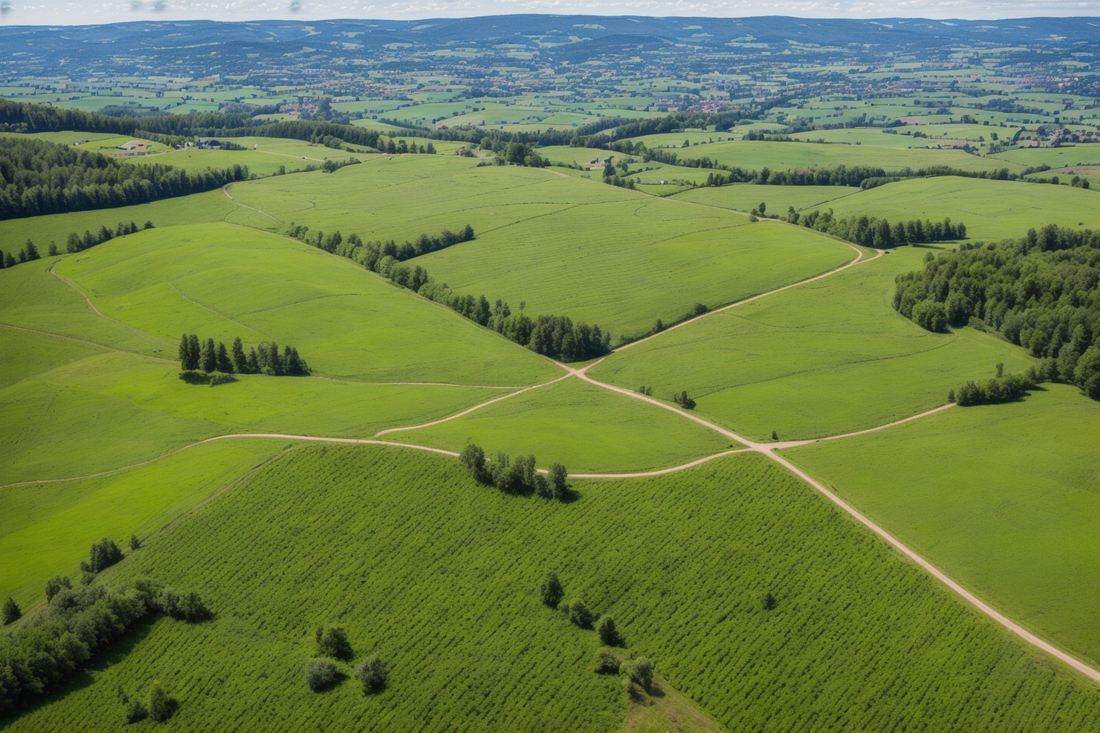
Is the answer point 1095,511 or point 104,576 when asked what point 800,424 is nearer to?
point 1095,511

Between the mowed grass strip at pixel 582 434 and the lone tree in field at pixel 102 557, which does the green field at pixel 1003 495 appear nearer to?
the mowed grass strip at pixel 582 434

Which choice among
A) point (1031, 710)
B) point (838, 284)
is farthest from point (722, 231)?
point (1031, 710)

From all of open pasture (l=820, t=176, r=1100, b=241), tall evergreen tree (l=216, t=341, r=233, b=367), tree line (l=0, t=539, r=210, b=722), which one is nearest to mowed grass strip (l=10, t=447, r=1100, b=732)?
tree line (l=0, t=539, r=210, b=722)

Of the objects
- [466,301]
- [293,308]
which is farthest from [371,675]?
[293,308]

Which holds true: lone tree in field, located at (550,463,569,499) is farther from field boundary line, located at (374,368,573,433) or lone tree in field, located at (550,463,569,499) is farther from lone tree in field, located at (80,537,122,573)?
lone tree in field, located at (80,537,122,573)

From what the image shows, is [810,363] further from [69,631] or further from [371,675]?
[69,631]

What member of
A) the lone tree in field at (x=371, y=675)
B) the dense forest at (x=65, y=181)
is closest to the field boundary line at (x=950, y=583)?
the lone tree in field at (x=371, y=675)

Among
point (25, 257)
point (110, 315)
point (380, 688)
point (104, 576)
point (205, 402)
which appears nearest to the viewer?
point (380, 688)

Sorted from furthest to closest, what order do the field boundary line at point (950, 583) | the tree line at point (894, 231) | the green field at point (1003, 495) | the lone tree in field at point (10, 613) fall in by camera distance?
1. the tree line at point (894, 231)
2. the lone tree in field at point (10, 613)
3. the green field at point (1003, 495)
4. the field boundary line at point (950, 583)
